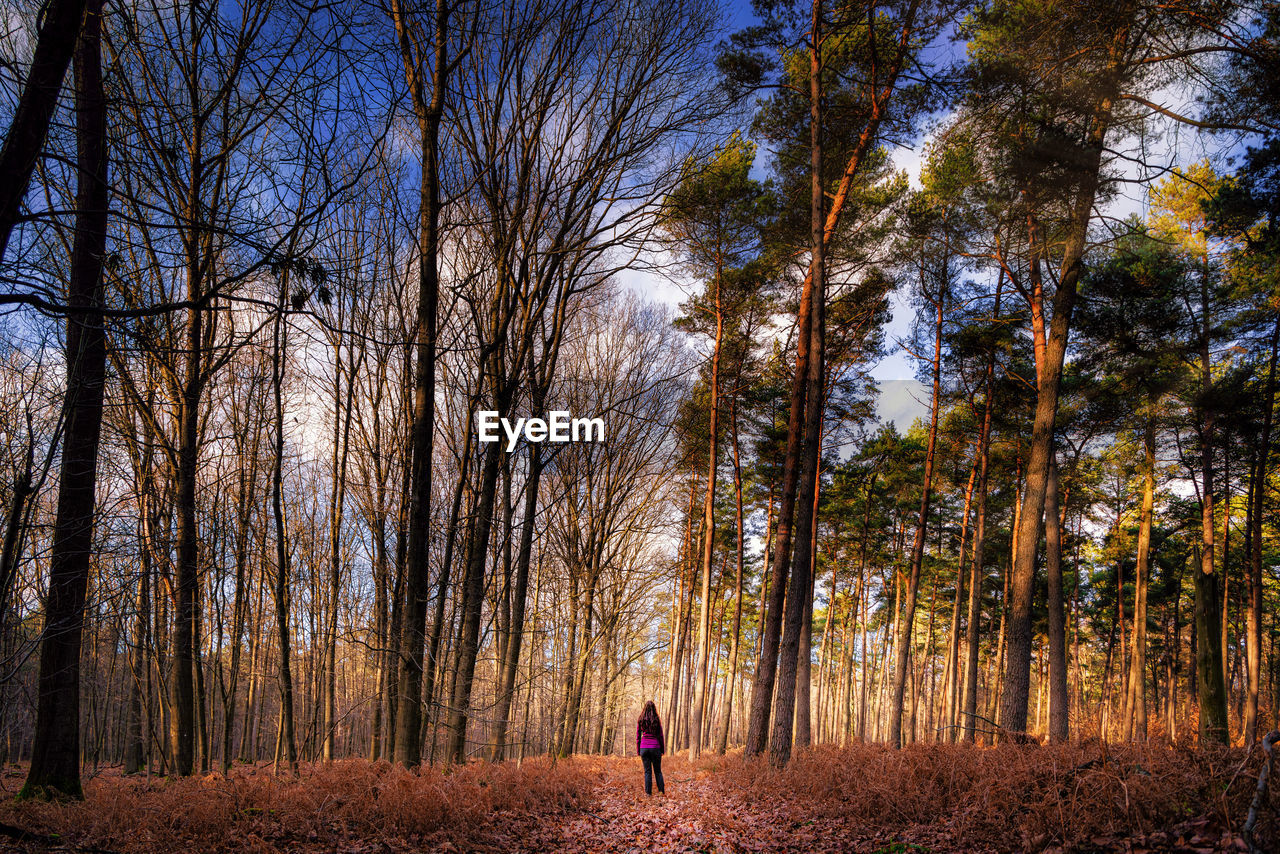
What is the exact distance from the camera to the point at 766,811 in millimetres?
7547

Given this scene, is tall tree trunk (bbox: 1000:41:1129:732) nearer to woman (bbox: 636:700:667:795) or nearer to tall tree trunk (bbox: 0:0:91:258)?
woman (bbox: 636:700:667:795)

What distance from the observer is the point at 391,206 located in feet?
36.2

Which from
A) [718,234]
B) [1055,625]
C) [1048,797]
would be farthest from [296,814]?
[1055,625]

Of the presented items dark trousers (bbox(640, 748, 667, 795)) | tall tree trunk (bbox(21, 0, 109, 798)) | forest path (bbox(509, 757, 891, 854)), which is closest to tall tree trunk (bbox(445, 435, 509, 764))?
forest path (bbox(509, 757, 891, 854))

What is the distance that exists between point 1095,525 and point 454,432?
2712 centimetres

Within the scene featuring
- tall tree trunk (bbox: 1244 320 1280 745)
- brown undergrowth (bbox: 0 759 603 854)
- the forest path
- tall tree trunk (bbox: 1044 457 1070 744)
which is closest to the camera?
brown undergrowth (bbox: 0 759 603 854)

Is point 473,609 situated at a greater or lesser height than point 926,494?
lesser

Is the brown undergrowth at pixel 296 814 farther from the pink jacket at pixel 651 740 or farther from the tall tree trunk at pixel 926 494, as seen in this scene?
the tall tree trunk at pixel 926 494

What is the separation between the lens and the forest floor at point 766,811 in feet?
15.4

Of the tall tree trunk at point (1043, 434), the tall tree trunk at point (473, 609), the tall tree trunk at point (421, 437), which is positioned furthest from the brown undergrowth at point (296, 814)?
the tall tree trunk at point (1043, 434)

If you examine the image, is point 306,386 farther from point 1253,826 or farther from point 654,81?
point 1253,826

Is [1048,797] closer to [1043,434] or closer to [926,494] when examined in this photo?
[1043,434]

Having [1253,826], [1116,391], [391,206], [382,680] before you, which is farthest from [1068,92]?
[382,680]

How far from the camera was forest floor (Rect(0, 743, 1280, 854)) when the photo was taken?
4.70 m
